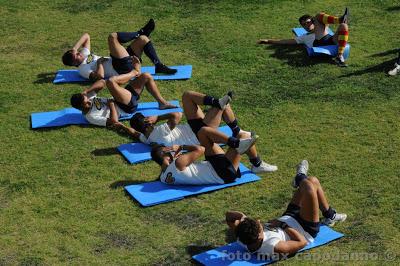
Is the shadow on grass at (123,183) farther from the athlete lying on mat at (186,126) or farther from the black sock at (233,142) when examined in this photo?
the black sock at (233,142)

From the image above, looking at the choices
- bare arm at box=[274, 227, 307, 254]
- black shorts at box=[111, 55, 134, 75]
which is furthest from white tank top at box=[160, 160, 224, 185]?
black shorts at box=[111, 55, 134, 75]

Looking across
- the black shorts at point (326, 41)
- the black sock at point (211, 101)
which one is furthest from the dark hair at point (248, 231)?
the black shorts at point (326, 41)

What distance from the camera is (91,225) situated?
9000 mm

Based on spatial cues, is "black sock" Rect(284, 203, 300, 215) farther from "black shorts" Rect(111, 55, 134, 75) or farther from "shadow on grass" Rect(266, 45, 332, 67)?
"shadow on grass" Rect(266, 45, 332, 67)

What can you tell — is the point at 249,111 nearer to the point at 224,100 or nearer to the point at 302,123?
the point at 302,123

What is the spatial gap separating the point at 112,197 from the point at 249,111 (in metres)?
3.64

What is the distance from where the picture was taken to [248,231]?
785 cm

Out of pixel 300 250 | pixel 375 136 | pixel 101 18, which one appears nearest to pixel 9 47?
pixel 101 18

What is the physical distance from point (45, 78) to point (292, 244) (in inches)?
309

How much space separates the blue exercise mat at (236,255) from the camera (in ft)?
26.3

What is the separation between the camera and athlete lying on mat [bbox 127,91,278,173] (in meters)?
10.2

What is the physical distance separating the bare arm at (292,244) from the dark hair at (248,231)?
0.31 metres

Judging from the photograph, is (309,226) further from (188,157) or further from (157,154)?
(157,154)

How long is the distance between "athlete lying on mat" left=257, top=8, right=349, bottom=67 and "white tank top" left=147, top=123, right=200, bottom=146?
4.60m
